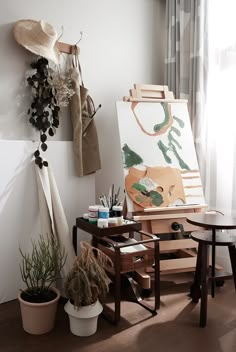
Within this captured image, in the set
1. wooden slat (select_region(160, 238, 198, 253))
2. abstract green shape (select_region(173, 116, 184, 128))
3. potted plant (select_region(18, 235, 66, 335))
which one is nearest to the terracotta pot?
potted plant (select_region(18, 235, 66, 335))

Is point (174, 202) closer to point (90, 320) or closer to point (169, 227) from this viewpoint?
point (169, 227)

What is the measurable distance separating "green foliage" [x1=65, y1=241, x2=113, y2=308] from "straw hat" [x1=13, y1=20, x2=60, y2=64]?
1311mm

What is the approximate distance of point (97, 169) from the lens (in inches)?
102

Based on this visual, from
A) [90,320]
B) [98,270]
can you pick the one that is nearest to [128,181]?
[98,270]

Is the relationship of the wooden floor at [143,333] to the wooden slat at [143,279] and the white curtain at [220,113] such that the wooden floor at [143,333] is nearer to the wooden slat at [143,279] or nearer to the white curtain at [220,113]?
the wooden slat at [143,279]

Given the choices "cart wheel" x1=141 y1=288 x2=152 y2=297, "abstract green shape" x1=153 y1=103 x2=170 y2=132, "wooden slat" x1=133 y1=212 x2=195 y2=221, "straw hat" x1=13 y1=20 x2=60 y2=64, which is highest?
"straw hat" x1=13 y1=20 x2=60 y2=64

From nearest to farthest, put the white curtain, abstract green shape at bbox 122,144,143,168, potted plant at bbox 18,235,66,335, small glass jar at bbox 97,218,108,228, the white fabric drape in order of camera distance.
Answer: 1. potted plant at bbox 18,235,66,335
2. small glass jar at bbox 97,218,108,228
3. the white fabric drape
4. abstract green shape at bbox 122,144,143,168
5. the white curtain

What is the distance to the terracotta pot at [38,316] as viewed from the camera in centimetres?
181

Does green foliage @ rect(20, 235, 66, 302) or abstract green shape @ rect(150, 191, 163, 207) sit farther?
abstract green shape @ rect(150, 191, 163, 207)

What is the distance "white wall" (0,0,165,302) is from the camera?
7.20 ft

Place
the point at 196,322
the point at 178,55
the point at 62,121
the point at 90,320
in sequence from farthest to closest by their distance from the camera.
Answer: the point at 178,55
the point at 62,121
the point at 196,322
the point at 90,320

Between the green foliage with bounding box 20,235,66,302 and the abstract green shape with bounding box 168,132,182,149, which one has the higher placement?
the abstract green shape with bounding box 168,132,182,149

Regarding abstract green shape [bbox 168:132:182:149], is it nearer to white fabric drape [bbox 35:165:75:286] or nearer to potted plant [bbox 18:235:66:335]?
white fabric drape [bbox 35:165:75:286]

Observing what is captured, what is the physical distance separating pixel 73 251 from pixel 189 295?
86cm
